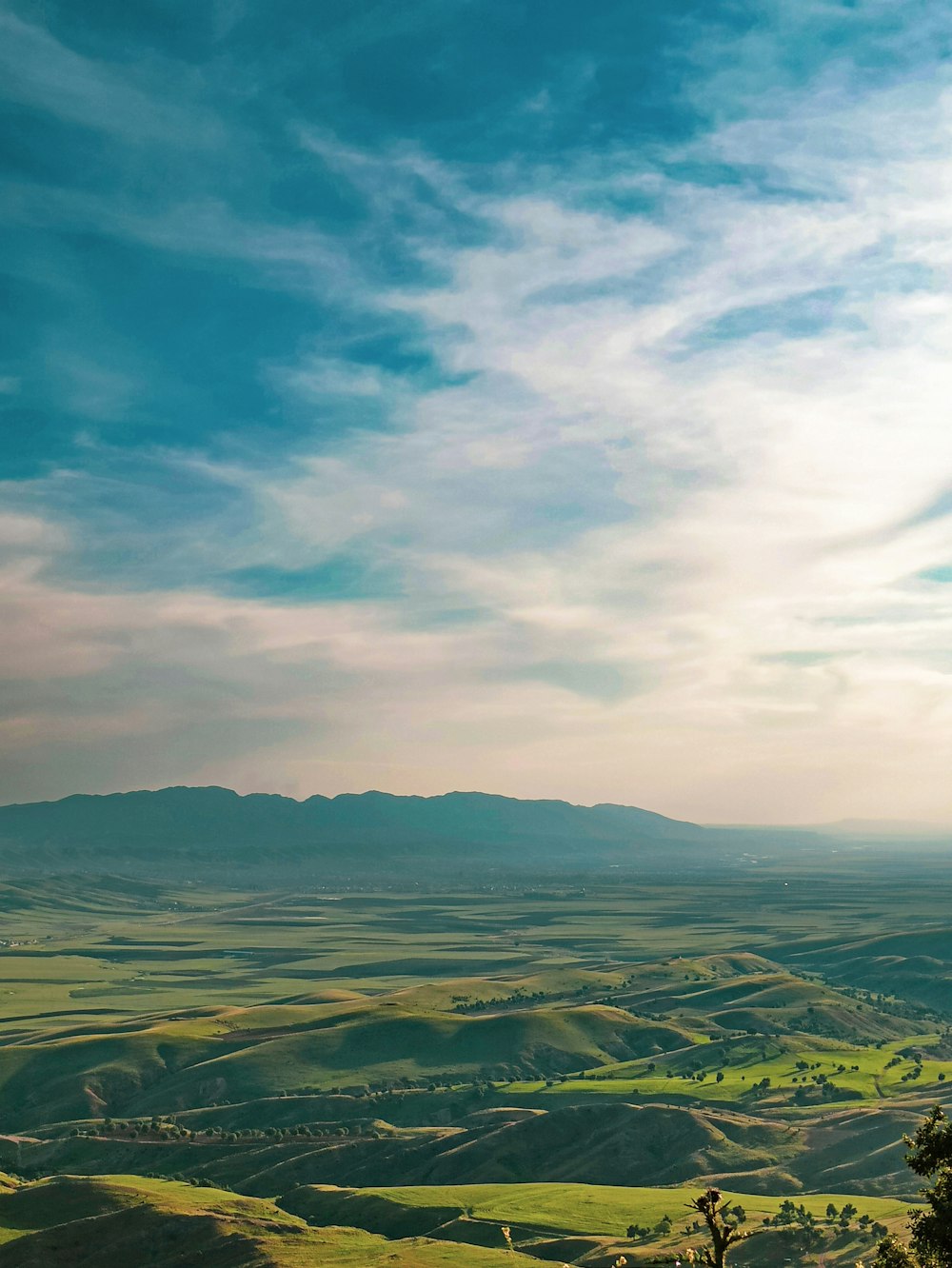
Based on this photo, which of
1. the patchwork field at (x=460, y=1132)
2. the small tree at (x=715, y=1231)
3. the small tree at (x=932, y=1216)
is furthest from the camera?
the patchwork field at (x=460, y=1132)

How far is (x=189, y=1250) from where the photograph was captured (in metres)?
84.8

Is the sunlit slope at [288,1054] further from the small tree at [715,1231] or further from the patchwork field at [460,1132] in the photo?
the small tree at [715,1231]

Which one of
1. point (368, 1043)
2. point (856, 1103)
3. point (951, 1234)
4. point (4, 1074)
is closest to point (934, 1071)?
point (856, 1103)

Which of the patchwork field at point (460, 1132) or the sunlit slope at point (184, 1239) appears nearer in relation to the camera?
the sunlit slope at point (184, 1239)

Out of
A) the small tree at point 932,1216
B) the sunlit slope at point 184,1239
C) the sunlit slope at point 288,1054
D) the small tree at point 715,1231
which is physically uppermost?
the small tree at point 715,1231

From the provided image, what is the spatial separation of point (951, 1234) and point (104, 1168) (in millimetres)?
113642

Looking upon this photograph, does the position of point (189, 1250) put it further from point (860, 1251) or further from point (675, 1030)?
point (675, 1030)

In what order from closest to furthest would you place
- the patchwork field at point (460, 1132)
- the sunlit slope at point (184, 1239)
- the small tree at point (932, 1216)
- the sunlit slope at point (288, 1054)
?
the small tree at point (932, 1216), the sunlit slope at point (184, 1239), the patchwork field at point (460, 1132), the sunlit slope at point (288, 1054)

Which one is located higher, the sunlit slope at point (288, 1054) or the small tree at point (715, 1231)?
the small tree at point (715, 1231)

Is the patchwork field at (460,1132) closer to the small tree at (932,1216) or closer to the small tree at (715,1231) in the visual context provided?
the small tree at (932,1216)

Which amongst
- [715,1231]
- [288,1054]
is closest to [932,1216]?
[715,1231]

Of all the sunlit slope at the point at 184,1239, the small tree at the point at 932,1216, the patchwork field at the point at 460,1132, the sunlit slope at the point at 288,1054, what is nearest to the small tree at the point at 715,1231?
the small tree at the point at 932,1216

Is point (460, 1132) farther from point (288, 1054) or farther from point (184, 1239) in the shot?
point (288, 1054)

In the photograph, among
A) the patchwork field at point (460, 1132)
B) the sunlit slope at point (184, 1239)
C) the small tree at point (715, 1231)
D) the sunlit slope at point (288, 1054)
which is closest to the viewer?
the small tree at point (715, 1231)
